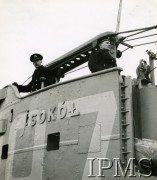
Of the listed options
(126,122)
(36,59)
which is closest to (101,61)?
(126,122)

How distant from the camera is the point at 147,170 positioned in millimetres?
5980

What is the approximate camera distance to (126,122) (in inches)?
241

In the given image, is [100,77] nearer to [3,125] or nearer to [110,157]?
[110,157]

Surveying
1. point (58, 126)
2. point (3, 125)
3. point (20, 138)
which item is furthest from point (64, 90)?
point (3, 125)

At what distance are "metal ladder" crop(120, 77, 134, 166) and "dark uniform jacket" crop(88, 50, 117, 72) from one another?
99 cm

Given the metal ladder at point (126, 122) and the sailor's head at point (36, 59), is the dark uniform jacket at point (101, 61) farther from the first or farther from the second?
the sailor's head at point (36, 59)

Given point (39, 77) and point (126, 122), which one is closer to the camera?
point (126, 122)

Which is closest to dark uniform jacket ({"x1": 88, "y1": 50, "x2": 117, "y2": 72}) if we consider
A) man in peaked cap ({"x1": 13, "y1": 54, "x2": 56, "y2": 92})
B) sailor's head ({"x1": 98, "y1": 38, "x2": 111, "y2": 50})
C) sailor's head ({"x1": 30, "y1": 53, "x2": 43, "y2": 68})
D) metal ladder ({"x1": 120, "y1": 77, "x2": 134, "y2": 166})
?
sailor's head ({"x1": 98, "y1": 38, "x2": 111, "y2": 50})

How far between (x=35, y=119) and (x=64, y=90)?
103cm

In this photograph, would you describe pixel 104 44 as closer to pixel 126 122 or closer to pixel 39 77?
pixel 126 122

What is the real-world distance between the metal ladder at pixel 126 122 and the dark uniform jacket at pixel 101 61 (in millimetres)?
994

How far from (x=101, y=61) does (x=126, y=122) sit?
5.98ft

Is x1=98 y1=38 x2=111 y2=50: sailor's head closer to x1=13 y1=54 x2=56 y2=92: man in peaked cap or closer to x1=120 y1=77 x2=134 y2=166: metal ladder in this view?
x1=120 y1=77 x2=134 y2=166: metal ladder

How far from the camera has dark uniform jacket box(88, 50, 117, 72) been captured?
24.1ft
